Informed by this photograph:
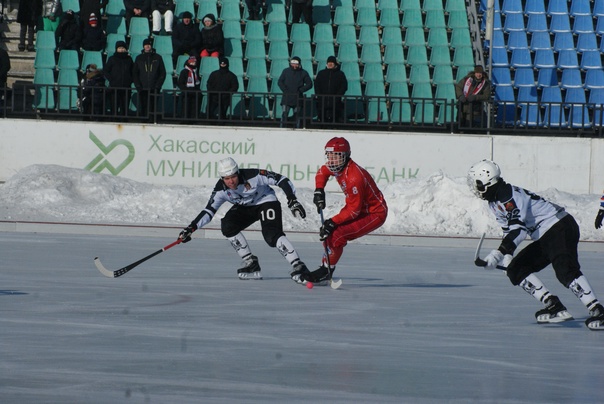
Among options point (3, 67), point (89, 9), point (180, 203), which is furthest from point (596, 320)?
point (89, 9)

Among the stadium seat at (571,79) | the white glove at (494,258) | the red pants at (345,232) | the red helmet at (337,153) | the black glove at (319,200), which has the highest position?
the stadium seat at (571,79)

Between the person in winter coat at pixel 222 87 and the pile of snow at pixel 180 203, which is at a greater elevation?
the person in winter coat at pixel 222 87

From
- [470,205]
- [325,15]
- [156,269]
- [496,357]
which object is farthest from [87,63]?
[496,357]

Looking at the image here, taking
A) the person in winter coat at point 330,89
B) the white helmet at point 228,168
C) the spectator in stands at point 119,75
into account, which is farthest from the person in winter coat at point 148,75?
the white helmet at point 228,168

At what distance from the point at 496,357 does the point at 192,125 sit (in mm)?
14292

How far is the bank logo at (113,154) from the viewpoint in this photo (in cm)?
2112

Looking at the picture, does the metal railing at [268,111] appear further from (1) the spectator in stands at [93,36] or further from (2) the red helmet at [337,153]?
(2) the red helmet at [337,153]

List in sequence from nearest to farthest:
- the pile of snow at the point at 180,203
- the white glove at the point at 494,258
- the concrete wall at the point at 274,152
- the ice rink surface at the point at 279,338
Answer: the ice rink surface at the point at 279,338 → the white glove at the point at 494,258 → the pile of snow at the point at 180,203 → the concrete wall at the point at 274,152

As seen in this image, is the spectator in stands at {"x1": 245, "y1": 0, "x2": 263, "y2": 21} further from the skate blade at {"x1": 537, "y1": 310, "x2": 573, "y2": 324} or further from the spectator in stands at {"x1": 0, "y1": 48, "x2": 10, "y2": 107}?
the skate blade at {"x1": 537, "y1": 310, "x2": 573, "y2": 324}

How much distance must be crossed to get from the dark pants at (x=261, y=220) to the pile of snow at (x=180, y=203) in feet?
21.1

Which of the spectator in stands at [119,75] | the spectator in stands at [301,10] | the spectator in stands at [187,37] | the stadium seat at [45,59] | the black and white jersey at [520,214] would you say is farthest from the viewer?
the spectator in stands at [301,10]

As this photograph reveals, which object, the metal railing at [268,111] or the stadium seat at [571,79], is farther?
the stadium seat at [571,79]

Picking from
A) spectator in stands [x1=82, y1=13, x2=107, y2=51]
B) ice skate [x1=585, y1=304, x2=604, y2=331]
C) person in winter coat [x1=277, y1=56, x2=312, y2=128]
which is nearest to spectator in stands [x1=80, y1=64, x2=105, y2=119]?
spectator in stands [x1=82, y1=13, x2=107, y2=51]

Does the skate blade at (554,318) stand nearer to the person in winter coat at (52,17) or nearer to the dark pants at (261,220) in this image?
the dark pants at (261,220)
